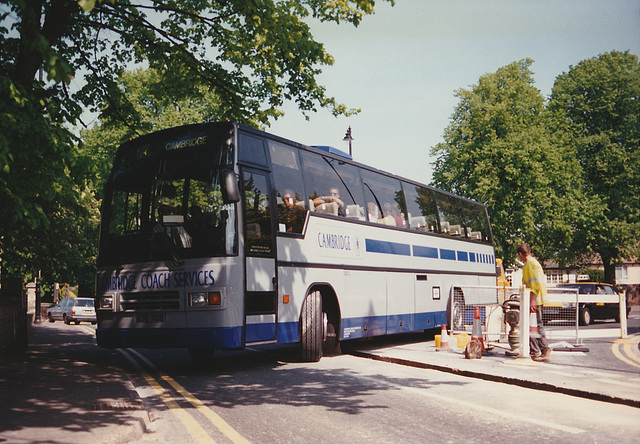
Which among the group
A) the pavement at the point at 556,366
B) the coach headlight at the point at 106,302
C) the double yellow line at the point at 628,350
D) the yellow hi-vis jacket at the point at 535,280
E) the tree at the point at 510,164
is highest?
the tree at the point at 510,164

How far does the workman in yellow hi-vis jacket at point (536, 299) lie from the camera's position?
36.9 feet

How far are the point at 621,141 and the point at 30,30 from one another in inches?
1782

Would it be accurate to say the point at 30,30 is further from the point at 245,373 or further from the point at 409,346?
the point at 409,346

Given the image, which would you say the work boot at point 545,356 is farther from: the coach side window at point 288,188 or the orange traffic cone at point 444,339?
the coach side window at point 288,188

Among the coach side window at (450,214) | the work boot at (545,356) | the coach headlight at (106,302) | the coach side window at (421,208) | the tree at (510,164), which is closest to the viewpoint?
the coach headlight at (106,302)

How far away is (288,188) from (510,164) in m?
28.8

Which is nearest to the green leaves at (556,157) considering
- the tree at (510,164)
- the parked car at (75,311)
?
the tree at (510,164)

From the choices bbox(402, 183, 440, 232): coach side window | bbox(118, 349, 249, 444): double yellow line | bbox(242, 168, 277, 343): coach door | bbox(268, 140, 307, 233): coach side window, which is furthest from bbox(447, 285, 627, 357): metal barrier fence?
bbox(118, 349, 249, 444): double yellow line

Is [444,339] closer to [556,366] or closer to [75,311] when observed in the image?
[556,366]

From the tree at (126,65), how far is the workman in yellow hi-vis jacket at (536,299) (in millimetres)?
5711

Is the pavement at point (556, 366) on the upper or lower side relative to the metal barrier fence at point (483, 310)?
lower

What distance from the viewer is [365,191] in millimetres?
13664

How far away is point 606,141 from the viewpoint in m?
42.8

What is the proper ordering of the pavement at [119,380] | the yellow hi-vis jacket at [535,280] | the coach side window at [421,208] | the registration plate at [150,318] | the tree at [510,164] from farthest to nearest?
the tree at [510,164], the coach side window at [421,208], the yellow hi-vis jacket at [535,280], the registration plate at [150,318], the pavement at [119,380]
